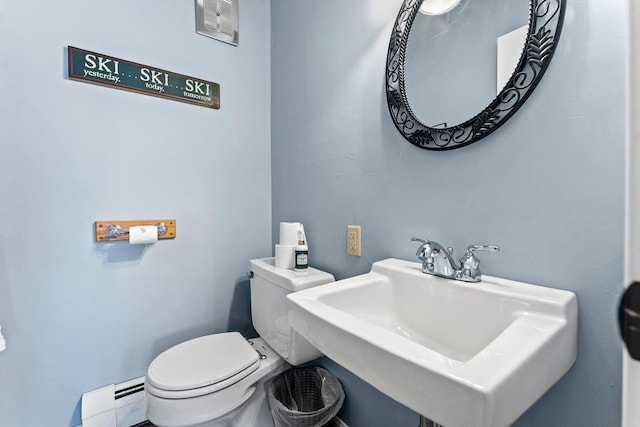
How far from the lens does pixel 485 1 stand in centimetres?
80

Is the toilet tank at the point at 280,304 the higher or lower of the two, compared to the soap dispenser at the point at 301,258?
lower

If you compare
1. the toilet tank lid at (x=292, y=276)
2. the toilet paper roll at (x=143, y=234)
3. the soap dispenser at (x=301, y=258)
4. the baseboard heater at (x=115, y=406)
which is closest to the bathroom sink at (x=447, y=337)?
the toilet tank lid at (x=292, y=276)

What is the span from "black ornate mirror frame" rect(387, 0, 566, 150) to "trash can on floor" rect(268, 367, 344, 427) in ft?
3.55

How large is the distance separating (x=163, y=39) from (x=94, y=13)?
0.26 metres

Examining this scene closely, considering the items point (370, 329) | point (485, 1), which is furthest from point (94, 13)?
point (370, 329)

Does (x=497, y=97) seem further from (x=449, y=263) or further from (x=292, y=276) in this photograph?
(x=292, y=276)

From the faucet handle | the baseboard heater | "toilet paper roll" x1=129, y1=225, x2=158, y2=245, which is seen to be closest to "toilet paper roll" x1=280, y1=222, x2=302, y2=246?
"toilet paper roll" x1=129, y1=225, x2=158, y2=245

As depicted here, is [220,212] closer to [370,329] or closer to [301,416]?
[301,416]

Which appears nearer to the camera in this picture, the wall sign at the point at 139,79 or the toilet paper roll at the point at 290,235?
the wall sign at the point at 139,79

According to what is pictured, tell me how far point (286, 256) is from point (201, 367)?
0.54 m

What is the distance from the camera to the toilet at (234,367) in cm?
99

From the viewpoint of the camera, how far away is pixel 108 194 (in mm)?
1272

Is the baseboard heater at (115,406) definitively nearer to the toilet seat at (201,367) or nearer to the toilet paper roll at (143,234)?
the toilet seat at (201,367)

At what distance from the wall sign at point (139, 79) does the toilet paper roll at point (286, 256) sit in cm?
87
